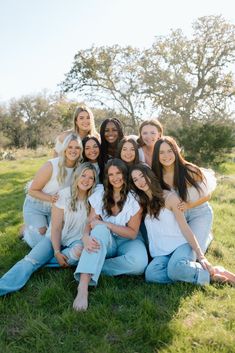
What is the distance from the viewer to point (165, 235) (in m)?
3.94

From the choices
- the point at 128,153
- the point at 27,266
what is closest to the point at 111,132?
the point at 128,153

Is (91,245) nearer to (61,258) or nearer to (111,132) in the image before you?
(61,258)

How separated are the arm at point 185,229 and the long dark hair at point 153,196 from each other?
10cm

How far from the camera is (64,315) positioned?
3.10 metres

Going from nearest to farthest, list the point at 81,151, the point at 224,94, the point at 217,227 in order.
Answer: the point at 81,151, the point at 217,227, the point at 224,94

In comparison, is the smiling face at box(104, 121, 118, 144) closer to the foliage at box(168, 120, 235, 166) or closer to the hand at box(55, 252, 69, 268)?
the hand at box(55, 252, 69, 268)

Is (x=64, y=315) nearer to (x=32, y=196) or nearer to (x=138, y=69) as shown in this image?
(x=32, y=196)

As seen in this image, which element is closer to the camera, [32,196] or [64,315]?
[64,315]

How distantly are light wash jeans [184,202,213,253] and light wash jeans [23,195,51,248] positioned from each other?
1.78m

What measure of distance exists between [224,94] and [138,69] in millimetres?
3784

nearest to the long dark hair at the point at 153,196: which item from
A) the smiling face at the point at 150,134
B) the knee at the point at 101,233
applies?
the knee at the point at 101,233

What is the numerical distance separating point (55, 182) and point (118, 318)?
2.03 m

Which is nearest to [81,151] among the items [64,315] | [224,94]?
[64,315]

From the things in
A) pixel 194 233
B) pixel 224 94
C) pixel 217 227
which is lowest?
pixel 217 227
